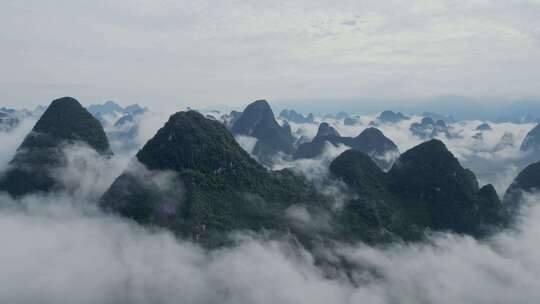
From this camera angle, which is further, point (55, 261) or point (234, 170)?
point (234, 170)

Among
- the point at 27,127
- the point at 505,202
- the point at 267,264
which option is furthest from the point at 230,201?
the point at 27,127

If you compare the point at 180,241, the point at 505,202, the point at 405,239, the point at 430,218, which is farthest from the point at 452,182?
the point at 180,241

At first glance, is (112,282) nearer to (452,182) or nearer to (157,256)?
(157,256)

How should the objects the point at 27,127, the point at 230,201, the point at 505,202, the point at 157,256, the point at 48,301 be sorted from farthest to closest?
the point at 27,127 < the point at 505,202 < the point at 230,201 < the point at 157,256 < the point at 48,301

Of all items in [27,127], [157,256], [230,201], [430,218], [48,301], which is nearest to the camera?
[48,301]

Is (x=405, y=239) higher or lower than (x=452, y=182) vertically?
lower

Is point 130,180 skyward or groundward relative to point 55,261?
skyward

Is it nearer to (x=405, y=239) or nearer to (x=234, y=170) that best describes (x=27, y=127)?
(x=234, y=170)

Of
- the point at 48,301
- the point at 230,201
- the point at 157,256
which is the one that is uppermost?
the point at 230,201

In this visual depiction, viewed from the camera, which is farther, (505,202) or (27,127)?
(27,127)
